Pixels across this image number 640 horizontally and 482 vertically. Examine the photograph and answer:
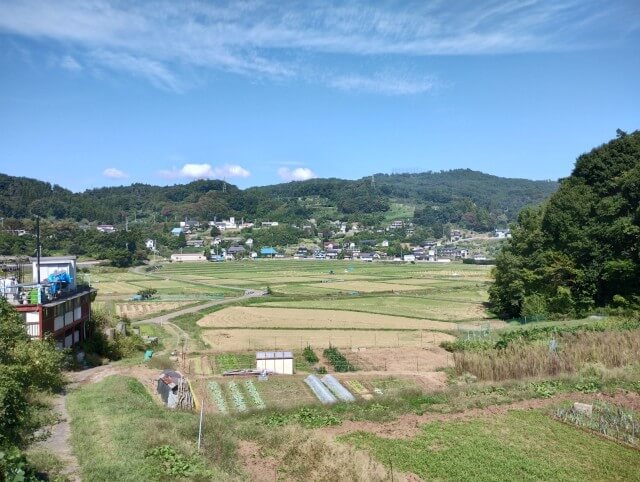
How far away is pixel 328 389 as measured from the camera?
2120cm

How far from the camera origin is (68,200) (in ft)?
576

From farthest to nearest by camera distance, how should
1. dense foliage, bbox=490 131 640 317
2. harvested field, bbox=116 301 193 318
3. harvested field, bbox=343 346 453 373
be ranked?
1. harvested field, bbox=116 301 193 318
2. dense foliage, bbox=490 131 640 317
3. harvested field, bbox=343 346 453 373

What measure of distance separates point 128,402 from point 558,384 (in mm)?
14935

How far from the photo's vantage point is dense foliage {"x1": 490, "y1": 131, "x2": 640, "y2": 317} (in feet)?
109

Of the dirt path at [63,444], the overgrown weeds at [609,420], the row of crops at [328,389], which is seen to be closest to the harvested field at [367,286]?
the row of crops at [328,389]

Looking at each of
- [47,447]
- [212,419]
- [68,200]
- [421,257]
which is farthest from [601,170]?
[68,200]

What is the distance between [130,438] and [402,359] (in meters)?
16.9

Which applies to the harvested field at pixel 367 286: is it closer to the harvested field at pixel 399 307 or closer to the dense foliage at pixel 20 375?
the harvested field at pixel 399 307

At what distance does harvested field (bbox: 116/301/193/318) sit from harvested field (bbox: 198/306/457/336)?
218 inches

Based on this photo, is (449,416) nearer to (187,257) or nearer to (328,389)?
(328,389)

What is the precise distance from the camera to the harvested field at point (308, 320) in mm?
38312

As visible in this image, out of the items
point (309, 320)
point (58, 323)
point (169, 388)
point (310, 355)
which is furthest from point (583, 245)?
point (58, 323)

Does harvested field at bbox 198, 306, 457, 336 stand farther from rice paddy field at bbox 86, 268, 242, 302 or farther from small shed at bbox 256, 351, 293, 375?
small shed at bbox 256, 351, 293, 375

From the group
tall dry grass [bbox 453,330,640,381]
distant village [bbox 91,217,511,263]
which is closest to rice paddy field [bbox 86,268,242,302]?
tall dry grass [bbox 453,330,640,381]
